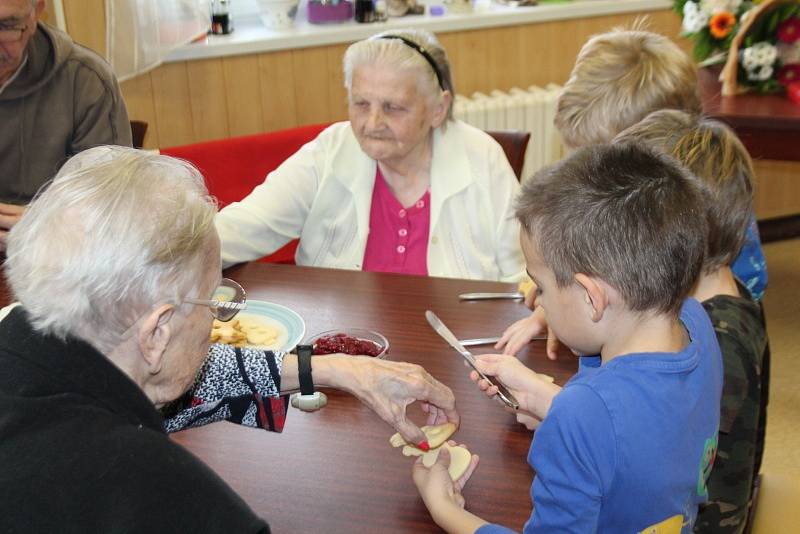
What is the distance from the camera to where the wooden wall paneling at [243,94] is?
3.78 meters

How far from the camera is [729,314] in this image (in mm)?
1573

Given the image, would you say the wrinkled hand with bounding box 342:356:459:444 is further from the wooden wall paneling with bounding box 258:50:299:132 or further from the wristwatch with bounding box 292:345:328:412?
the wooden wall paneling with bounding box 258:50:299:132

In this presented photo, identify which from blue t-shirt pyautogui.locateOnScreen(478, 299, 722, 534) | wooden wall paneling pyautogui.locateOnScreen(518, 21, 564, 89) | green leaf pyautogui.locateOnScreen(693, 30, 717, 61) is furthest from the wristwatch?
wooden wall paneling pyautogui.locateOnScreen(518, 21, 564, 89)

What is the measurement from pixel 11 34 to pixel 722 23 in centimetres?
264

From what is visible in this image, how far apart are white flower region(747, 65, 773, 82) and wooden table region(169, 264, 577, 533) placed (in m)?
2.01

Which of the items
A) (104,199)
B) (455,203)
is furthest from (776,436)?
(104,199)

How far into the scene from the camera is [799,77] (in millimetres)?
3480

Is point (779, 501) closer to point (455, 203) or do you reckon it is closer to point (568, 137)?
point (568, 137)

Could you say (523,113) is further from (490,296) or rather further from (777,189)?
(490,296)

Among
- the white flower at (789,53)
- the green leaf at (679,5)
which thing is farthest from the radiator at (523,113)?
the white flower at (789,53)

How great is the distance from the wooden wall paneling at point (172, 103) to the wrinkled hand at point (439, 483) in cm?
262

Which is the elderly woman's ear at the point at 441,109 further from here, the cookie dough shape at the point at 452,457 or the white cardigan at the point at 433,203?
the cookie dough shape at the point at 452,457

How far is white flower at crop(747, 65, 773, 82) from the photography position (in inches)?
137

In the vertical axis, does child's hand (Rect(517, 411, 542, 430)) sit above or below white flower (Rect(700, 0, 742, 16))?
below
